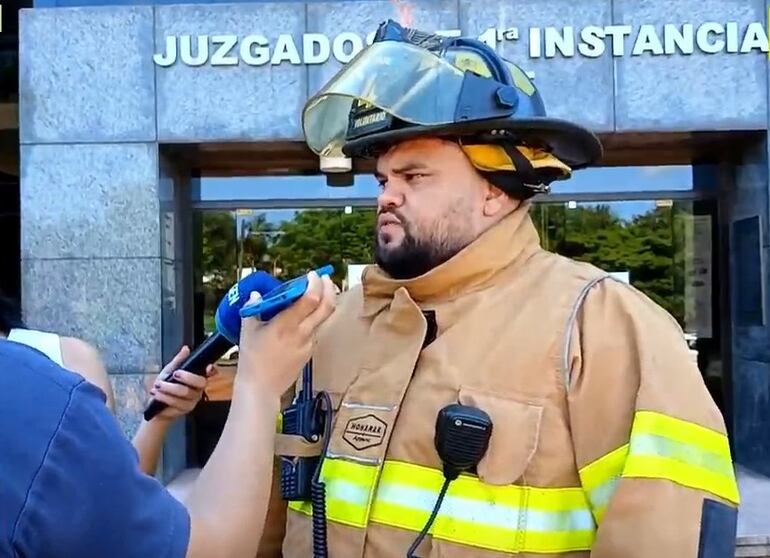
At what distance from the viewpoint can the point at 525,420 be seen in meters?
1.58

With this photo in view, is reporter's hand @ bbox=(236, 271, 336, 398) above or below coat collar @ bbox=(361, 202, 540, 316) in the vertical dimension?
below

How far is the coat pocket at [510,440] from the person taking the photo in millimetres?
1563

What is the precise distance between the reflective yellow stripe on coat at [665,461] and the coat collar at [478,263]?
423 millimetres

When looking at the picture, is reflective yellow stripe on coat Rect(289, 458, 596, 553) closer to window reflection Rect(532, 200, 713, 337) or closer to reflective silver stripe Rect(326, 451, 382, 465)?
reflective silver stripe Rect(326, 451, 382, 465)

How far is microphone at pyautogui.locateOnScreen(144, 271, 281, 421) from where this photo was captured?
5.06ft

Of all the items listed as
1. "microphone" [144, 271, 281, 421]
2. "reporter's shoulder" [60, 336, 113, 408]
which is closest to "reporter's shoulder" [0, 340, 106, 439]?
"microphone" [144, 271, 281, 421]

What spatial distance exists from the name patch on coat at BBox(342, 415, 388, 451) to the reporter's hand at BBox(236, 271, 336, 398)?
351 millimetres

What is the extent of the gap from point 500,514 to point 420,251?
534 mm

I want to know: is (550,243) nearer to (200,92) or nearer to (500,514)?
(200,92)

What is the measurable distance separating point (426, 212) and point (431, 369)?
32 centimetres

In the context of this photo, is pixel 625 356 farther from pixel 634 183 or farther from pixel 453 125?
pixel 634 183

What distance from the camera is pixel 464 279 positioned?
1751mm

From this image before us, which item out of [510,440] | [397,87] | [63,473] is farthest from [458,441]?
[63,473]

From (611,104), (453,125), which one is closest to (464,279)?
(453,125)
